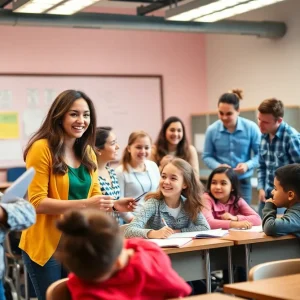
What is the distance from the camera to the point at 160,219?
3.89 meters

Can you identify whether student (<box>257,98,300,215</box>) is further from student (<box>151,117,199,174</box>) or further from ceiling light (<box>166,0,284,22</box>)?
ceiling light (<box>166,0,284,22</box>)

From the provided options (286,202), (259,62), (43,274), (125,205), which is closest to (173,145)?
(286,202)

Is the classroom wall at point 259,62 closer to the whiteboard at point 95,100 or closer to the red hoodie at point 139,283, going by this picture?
the whiteboard at point 95,100

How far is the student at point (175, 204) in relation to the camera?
3893mm

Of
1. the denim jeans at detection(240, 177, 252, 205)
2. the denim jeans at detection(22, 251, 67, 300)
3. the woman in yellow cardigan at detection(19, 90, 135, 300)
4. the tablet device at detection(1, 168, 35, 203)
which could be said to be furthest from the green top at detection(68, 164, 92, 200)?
the denim jeans at detection(240, 177, 252, 205)

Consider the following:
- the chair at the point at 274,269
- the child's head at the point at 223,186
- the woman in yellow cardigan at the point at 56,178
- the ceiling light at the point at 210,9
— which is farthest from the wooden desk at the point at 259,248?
the ceiling light at the point at 210,9

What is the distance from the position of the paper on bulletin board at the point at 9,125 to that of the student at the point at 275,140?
3780 millimetres

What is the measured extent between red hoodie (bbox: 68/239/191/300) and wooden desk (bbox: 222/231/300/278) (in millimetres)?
1618

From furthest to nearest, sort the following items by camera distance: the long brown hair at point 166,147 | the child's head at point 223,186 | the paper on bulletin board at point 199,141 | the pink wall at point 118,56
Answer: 1. the paper on bulletin board at point 199,141
2. the pink wall at point 118,56
3. the long brown hair at point 166,147
4. the child's head at point 223,186

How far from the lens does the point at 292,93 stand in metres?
7.48

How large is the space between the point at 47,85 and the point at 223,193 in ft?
13.2

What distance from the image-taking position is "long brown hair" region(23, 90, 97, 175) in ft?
10.0

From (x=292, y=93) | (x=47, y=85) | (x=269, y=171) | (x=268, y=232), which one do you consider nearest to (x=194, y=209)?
(x=268, y=232)

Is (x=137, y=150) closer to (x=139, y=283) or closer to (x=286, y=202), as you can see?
(x=286, y=202)
